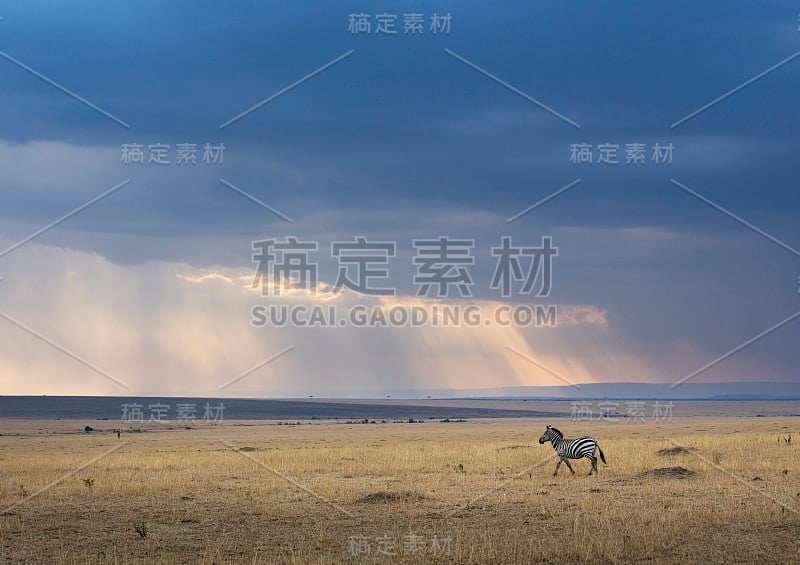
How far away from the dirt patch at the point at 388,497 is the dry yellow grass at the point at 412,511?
0.16 ft

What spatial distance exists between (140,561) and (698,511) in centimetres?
1129

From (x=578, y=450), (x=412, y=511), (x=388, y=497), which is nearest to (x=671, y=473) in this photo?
(x=578, y=450)

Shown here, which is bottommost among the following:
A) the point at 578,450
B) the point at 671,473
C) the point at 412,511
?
the point at 412,511

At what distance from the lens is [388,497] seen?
22.2m

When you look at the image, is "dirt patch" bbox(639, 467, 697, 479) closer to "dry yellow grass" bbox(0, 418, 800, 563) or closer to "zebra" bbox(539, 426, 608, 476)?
"dry yellow grass" bbox(0, 418, 800, 563)

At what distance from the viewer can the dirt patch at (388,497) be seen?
22.0 m

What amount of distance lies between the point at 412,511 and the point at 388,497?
1867 millimetres

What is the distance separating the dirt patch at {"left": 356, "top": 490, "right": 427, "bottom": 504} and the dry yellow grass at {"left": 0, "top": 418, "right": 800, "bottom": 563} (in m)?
0.05

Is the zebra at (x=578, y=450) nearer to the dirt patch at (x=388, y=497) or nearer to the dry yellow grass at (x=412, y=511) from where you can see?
the dry yellow grass at (x=412, y=511)

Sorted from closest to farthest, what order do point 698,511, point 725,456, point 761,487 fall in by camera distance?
point 698,511, point 761,487, point 725,456

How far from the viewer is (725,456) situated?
32.8m

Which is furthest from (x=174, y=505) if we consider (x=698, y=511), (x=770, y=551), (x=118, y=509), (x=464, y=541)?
(x=770, y=551)

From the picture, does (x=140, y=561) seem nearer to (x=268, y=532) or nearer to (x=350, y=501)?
(x=268, y=532)

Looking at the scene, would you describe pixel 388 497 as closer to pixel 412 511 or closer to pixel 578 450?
pixel 412 511
